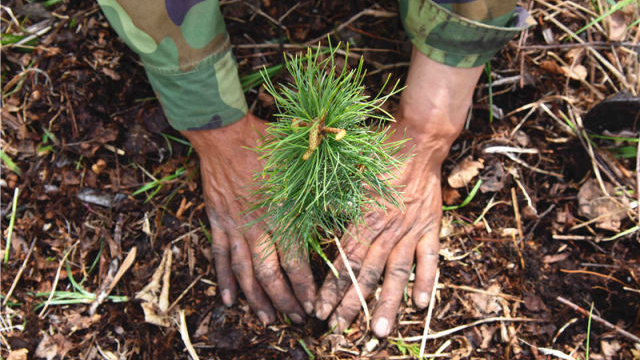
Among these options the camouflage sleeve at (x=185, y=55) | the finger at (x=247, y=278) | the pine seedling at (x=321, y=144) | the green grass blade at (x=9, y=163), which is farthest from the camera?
the green grass blade at (x=9, y=163)

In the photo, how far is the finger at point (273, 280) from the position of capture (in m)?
1.90

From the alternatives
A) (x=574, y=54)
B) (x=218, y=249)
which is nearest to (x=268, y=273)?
(x=218, y=249)

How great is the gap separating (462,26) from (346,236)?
970 mm

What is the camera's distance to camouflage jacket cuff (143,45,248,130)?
1630mm

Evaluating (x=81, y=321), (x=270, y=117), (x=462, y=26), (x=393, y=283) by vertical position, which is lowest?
(x=81, y=321)

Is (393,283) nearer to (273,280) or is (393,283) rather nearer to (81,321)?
(273,280)

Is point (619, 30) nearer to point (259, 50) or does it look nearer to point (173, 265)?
point (259, 50)

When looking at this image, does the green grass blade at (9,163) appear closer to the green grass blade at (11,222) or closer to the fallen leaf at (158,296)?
the green grass blade at (11,222)

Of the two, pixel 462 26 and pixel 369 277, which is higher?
pixel 462 26

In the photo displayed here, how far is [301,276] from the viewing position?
A: 187 centimetres

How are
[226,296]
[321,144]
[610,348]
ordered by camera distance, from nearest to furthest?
[321,144]
[610,348]
[226,296]

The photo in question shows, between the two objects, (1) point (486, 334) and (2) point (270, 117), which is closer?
(1) point (486, 334)

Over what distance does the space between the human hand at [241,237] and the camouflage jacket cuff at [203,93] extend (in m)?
0.08

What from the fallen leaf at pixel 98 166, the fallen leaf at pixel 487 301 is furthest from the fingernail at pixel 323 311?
the fallen leaf at pixel 98 166
